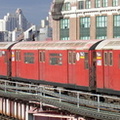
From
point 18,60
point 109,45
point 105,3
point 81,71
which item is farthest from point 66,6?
point 109,45

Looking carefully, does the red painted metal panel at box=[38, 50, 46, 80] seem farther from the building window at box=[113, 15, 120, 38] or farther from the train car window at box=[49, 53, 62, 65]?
the building window at box=[113, 15, 120, 38]

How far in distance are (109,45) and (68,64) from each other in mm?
4758

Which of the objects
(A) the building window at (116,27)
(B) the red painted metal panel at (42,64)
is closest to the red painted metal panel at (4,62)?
(B) the red painted metal panel at (42,64)

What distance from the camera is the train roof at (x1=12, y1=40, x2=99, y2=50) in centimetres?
2763

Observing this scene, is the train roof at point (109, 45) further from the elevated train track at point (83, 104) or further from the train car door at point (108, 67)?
the elevated train track at point (83, 104)

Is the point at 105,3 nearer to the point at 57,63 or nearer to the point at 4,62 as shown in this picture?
the point at 4,62

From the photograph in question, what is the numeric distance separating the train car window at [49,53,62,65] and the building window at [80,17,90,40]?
109ft

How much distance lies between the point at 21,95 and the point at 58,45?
5.24 m

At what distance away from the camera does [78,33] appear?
6500 cm

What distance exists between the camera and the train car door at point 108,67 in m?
25.4

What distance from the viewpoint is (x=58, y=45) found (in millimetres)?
30562

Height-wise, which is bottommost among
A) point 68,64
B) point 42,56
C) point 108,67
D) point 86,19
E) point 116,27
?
point 108,67

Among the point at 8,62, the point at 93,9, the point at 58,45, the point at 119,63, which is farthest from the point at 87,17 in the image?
the point at 119,63

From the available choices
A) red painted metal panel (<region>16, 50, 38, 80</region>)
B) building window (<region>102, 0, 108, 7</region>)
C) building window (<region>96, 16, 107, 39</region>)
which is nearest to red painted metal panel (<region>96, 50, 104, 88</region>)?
red painted metal panel (<region>16, 50, 38, 80</region>)
